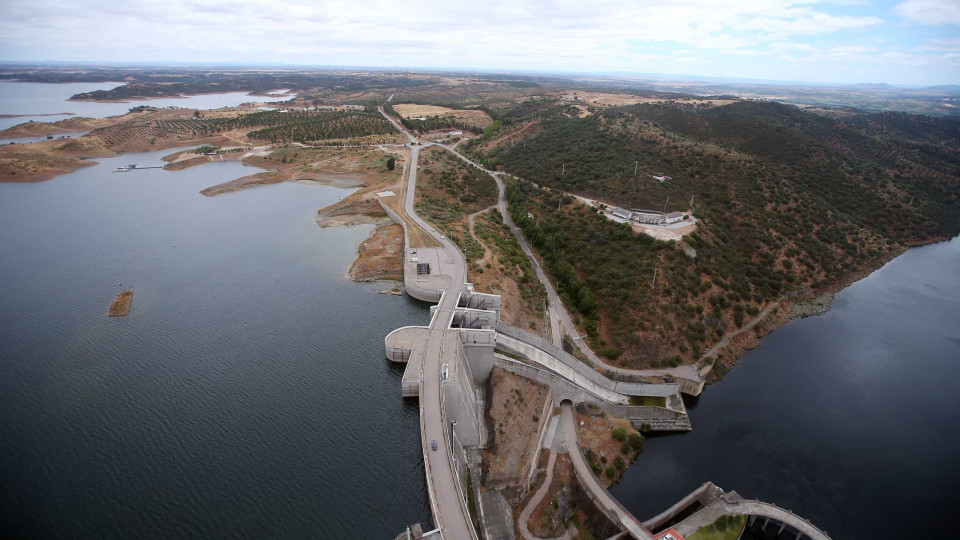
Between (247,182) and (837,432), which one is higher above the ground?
(247,182)

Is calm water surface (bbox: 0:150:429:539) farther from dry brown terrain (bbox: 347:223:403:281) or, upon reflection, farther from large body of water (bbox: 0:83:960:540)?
dry brown terrain (bbox: 347:223:403:281)

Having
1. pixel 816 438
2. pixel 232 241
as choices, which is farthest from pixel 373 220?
pixel 816 438

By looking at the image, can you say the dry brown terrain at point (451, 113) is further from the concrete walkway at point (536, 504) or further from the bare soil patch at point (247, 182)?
the concrete walkway at point (536, 504)

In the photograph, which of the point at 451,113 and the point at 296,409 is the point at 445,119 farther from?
the point at 296,409

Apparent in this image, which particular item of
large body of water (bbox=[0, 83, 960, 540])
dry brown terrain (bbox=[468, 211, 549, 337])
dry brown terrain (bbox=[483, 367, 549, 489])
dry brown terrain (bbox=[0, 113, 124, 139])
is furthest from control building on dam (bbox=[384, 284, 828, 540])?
dry brown terrain (bbox=[0, 113, 124, 139])

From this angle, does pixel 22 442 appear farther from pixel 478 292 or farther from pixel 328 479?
pixel 478 292

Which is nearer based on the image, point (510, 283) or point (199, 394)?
point (199, 394)

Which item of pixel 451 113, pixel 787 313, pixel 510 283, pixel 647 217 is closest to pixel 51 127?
pixel 451 113
